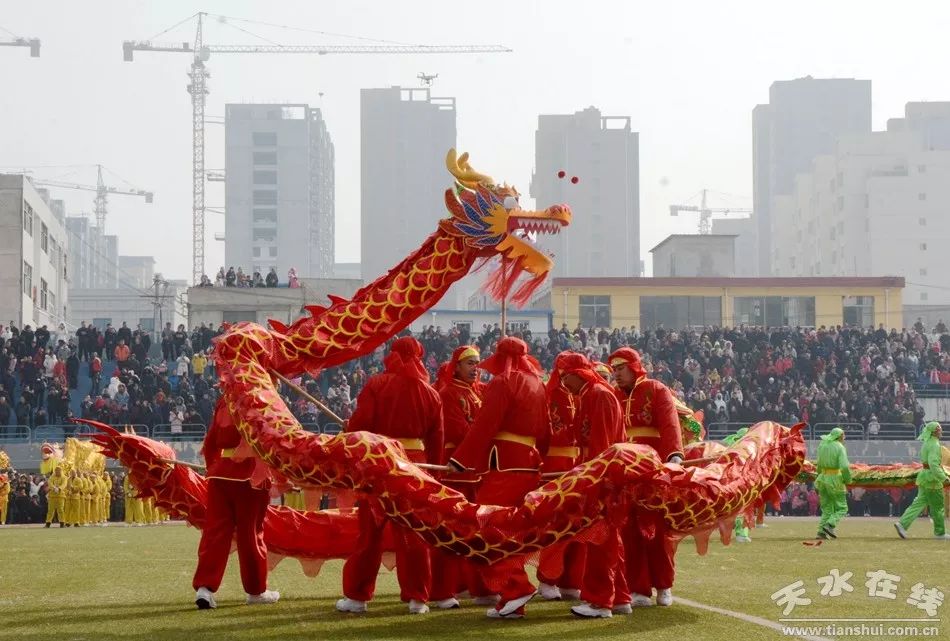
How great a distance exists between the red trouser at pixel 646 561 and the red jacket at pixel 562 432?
713 millimetres

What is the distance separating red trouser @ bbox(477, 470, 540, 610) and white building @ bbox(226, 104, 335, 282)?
9642 centimetres

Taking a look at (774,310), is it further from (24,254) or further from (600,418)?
(600,418)

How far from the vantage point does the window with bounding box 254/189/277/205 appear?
10775 cm

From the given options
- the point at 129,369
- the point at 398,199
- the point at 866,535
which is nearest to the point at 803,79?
the point at 398,199

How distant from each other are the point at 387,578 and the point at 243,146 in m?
97.1

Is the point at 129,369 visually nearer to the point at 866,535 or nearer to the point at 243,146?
the point at 866,535

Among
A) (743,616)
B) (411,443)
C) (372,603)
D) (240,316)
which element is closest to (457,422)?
(411,443)

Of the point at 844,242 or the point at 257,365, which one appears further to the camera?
the point at 844,242

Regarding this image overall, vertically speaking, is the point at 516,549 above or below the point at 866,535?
above

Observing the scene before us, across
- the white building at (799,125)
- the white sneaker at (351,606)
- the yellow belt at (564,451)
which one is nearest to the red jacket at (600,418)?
the yellow belt at (564,451)

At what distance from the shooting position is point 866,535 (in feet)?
68.2

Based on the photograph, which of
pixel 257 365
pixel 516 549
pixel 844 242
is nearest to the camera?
pixel 516 549

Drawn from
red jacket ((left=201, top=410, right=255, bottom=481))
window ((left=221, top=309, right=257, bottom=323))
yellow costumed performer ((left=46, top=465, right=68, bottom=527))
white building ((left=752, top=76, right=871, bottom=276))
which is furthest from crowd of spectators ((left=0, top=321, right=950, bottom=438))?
white building ((left=752, top=76, right=871, bottom=276))

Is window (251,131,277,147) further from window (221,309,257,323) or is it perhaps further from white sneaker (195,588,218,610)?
white sneaker (195,588,218,610)
